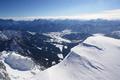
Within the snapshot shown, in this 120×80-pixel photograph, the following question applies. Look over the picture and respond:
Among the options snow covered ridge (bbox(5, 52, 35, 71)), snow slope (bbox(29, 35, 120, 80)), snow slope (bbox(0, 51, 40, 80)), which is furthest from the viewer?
snow covered ridge (bbox(5, 52, 35, 71))

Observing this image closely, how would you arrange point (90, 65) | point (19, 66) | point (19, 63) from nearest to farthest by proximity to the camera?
point (90, 65)
point (19, 66)
point (19, 63)

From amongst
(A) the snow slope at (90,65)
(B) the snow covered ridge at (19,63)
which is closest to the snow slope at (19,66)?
(B) the snow covered ridge at (19,63)

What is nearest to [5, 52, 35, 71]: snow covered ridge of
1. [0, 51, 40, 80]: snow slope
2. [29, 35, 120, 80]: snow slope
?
[0, 51, 40, 80]: snow slope

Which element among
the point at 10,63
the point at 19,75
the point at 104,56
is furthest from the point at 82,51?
the point at 10,63

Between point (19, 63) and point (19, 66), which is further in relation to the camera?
point (19, 63)

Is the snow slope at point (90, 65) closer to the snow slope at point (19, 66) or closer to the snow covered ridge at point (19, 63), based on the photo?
the snow slope at point (19, 66)

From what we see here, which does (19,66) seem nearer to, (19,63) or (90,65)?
(19,63)

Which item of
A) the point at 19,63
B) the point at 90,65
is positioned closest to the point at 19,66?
the point at 19,63

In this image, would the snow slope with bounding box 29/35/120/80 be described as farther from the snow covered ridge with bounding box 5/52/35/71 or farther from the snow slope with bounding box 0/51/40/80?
the snow covered ridge with bounding box 5/52/35/71
